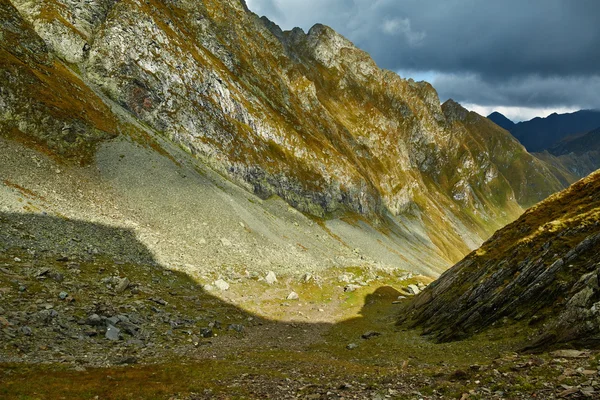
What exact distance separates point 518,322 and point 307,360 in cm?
1744

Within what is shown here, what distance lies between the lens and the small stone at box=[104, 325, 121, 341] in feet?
83.1

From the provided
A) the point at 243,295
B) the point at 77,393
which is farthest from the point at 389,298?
the point at 77,393

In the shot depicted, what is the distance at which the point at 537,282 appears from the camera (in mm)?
27469

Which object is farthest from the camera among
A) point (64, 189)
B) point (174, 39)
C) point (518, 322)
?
point (174, 39)

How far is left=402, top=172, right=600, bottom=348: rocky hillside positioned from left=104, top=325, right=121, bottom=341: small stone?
96.5 feet

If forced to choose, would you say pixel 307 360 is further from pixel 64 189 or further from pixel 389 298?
pixel 64 189

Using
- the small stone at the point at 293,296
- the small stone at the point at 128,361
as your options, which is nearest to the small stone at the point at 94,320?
the small stone at the point at 128,361

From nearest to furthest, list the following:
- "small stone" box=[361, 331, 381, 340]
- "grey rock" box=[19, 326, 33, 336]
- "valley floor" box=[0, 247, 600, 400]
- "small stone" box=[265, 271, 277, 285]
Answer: "valley floor" box=[0, 247, 600, 400], "grey rock" box=[19, 326, 33, 336], "small stone" box=[361, 331, 381, 340], "small stone" box=[265, 271, 277, 285]

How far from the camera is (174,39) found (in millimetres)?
111688

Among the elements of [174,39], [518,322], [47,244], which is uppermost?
[174,39]

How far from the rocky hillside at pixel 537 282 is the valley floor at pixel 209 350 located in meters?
2.50

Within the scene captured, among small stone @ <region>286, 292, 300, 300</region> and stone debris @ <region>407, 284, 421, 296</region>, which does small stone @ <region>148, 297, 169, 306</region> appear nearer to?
small stone @ <region>286, 292, 300, 300</region>

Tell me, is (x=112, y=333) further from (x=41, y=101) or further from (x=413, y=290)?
(x=413, y=290)

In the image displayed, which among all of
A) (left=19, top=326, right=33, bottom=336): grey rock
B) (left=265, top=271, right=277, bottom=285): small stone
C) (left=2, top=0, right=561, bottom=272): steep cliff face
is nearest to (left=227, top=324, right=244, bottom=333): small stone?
(left=19, top=326, right=33, bottom=336): grey rock
